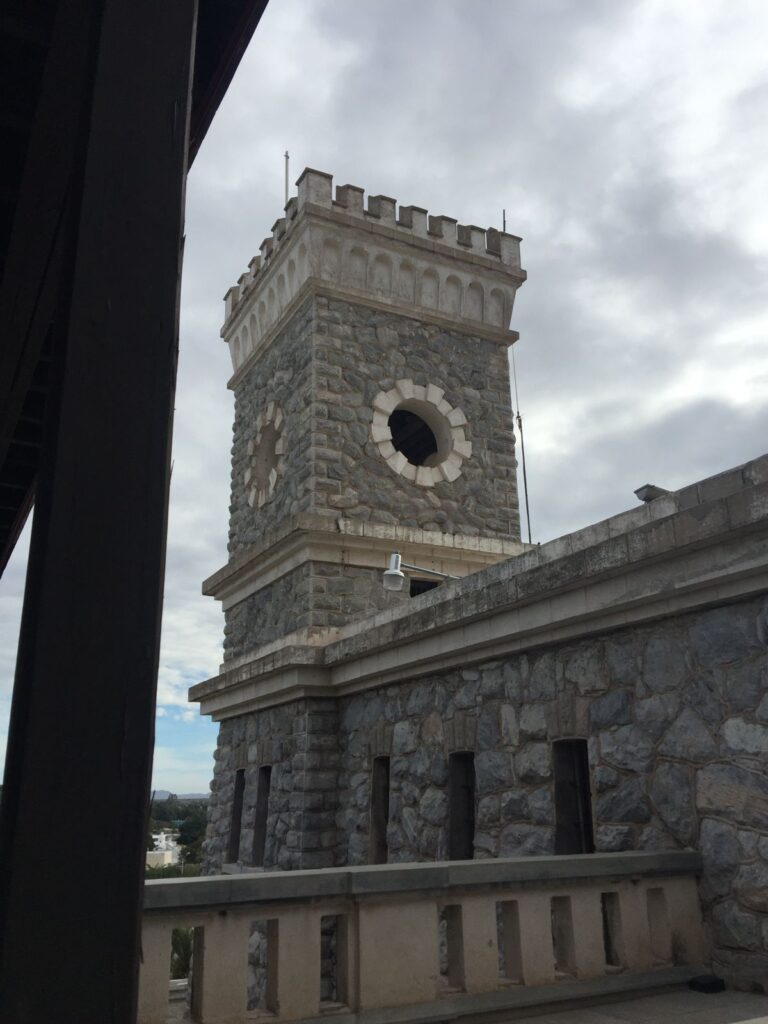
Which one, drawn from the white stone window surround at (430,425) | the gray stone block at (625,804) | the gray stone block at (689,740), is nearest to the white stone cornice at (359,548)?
the white stone window surround at (430,425)

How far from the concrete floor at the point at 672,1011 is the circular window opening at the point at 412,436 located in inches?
390

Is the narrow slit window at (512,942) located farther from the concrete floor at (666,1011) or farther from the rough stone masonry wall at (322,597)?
the rough stone masonry wall at (322,597)

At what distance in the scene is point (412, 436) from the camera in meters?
14.2

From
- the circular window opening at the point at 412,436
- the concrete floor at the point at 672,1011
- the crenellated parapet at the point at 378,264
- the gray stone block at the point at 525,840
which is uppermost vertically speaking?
the crenellated parapet at the point at 378,264

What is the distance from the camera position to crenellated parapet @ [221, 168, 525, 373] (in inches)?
475

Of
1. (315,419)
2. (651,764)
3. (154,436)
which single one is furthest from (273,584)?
(154,436)

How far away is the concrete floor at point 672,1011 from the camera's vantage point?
152 inches

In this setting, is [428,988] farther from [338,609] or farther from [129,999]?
[338,609]

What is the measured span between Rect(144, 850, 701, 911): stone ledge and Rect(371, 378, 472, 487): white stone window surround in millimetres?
7470

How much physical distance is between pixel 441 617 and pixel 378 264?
704 cm

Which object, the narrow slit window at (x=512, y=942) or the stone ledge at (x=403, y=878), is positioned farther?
the narrow slit window at (x=512, y=942)

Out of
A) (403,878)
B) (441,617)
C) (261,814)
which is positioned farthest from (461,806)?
(261,814)

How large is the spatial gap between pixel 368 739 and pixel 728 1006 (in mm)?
4990

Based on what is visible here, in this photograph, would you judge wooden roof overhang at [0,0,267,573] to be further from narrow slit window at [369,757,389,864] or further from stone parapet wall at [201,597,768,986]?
narrow slit window at [369,757,389,864]
